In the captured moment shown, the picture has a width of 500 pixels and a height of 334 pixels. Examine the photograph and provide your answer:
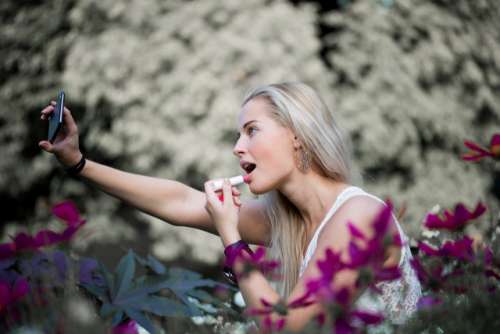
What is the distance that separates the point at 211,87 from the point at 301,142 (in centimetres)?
366

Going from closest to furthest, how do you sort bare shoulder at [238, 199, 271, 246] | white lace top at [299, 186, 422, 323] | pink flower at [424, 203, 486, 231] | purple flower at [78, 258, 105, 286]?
pink flower at [424, 203, 486, 231]
purple flower at [78, 258, 105, 286]
white lace top at [299, 186, 422, 323]
bare shoulder at [238, 199, 271, 246]

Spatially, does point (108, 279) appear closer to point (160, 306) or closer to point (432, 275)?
point (160, 306)

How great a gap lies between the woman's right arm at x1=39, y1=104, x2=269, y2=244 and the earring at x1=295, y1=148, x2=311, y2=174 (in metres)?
0.26

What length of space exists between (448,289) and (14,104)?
530cm

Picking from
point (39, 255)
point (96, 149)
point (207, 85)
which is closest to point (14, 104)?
point (96, 149)

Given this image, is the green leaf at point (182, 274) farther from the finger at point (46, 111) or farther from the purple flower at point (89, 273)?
the finger at point (46, 111)

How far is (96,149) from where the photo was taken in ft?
18.7

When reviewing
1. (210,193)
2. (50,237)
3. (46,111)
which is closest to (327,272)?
(50,237)

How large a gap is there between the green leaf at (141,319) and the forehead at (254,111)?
666 mm

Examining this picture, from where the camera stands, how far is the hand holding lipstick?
1519 mm

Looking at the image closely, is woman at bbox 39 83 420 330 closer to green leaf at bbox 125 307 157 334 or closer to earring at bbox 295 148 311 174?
earring at bbox 295 148 311 174

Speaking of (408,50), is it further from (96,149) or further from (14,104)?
(14,104)

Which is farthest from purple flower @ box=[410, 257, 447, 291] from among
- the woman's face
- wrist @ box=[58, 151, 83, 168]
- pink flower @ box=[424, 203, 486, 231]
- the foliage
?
wrist @ box=[58, 151, 83, 168]

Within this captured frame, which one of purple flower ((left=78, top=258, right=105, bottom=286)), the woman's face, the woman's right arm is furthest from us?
the woman's right arm
